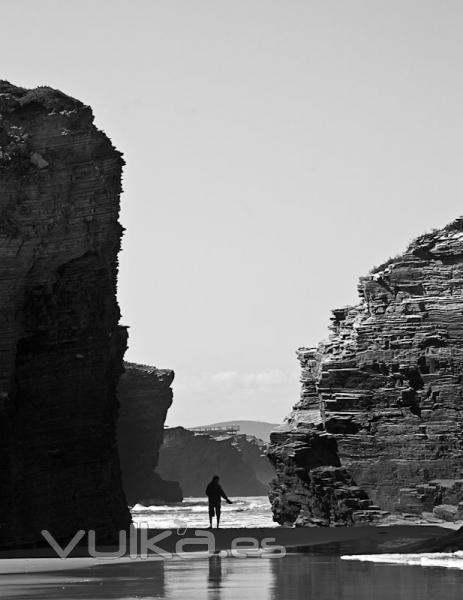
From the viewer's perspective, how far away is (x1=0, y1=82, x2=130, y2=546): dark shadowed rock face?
26.3m

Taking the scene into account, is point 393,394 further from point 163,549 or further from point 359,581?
point 359,581

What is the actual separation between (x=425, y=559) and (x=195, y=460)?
562ft

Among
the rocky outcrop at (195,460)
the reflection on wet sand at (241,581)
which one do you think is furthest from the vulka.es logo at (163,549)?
the rocky outcrop at (195,460)

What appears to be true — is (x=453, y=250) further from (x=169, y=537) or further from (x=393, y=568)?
(x=393, y=568)

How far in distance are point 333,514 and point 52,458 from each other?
21562mm

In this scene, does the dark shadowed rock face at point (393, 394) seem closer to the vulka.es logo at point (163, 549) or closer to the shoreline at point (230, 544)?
the shoreline at point (230, 544)

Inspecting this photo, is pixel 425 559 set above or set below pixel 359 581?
above

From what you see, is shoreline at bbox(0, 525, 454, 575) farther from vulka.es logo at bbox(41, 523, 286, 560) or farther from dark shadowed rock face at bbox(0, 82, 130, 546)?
dark shadowed rock face at bbox(0, 82, 130, 546)

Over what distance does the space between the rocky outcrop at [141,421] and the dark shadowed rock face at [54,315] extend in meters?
81.5

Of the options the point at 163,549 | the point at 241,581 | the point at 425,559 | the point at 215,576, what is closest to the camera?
the point at 241,581

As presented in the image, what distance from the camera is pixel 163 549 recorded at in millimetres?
23625

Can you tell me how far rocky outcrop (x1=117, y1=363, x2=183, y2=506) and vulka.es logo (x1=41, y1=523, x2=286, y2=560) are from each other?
82.2 meters

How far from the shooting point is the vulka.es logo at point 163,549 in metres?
22.3

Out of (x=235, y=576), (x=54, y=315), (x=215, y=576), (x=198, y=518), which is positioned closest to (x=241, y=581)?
(x=235, y=576)
